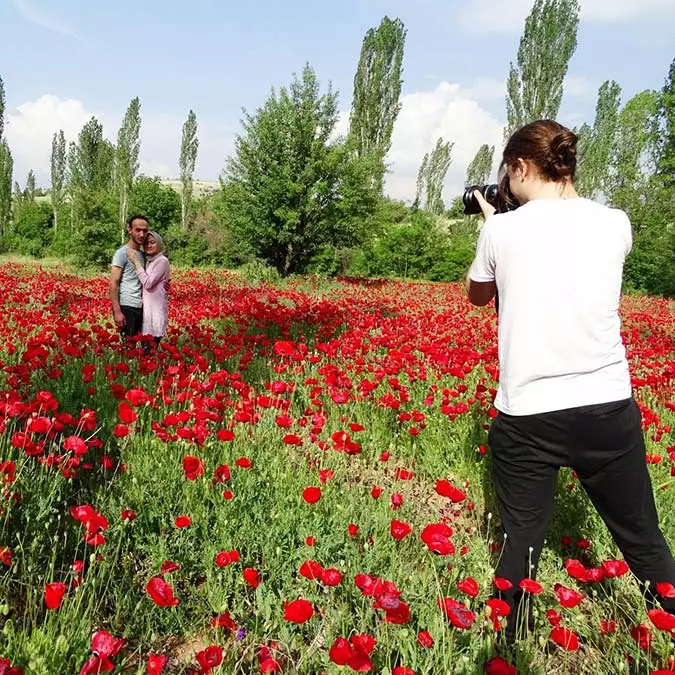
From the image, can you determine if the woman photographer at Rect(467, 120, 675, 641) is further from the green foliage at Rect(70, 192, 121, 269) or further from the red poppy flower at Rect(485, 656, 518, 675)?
the green foliage at Rect(70, 192, 121, 269)

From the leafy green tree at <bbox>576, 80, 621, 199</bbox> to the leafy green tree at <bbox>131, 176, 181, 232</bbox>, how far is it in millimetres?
33553

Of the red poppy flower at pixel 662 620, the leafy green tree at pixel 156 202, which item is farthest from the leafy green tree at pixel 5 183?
the red poppy flower at pixel 662 620

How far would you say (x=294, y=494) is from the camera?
2.65 m

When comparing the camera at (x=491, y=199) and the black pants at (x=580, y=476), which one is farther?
the camera at (x=491, y=199)

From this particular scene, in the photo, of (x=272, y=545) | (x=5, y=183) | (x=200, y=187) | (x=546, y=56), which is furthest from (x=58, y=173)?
(x=272, y=545)

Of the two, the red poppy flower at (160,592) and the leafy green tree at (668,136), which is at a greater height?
the leafy green tree at (668,136)

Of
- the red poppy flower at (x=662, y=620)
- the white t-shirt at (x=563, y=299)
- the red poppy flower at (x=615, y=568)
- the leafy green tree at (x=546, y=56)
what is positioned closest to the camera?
the red poppy flower at (x=662, y=620)

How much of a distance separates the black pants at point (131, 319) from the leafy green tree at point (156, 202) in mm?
43959

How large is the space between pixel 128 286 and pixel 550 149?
13.8 ft

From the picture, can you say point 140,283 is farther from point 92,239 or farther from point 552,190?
point 92,239

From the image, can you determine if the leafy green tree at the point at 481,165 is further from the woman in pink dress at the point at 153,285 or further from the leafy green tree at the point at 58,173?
the woman in pink dress at the point at 153,285

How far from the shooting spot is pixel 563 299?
1.71 metres

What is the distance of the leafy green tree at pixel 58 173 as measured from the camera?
4622 cm

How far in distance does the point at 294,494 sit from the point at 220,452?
63cm
